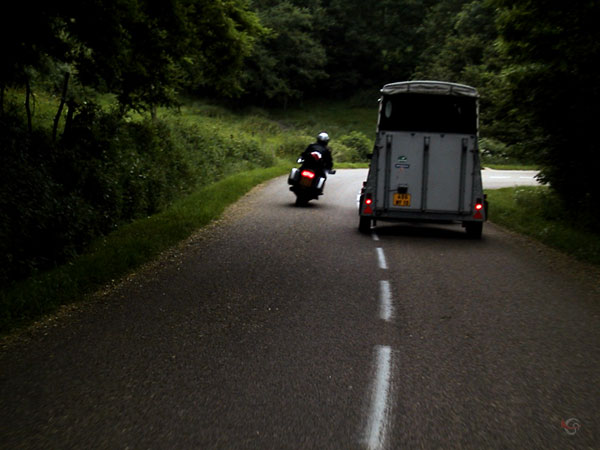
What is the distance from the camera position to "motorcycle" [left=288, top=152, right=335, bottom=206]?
17562 millimetres

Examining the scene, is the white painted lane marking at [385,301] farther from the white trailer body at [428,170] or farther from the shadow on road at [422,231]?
the shadow on road at [422,231]

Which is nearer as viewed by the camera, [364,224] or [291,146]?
[364,224]

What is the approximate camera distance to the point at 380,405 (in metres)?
4.41

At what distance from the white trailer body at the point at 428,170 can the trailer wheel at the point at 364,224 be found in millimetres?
37

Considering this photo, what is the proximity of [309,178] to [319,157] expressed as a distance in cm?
66

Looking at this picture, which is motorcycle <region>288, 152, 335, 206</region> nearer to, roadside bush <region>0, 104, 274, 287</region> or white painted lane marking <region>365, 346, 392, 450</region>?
roadside bush <region>0, 104, 274, 287</region>

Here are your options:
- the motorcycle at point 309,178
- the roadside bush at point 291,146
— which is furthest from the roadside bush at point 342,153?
the motorcycle at point 309,178

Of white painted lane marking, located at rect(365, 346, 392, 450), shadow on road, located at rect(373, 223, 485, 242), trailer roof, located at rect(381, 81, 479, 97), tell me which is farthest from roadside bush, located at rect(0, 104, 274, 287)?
trailer roof, located at rect(381, 81, 479, 97)

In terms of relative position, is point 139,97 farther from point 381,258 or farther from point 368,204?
point 381,258

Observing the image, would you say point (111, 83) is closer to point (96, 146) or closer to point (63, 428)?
point (96, 146)

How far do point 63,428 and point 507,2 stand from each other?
11069 mm

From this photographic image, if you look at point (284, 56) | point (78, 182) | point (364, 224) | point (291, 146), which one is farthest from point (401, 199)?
point (284, 56)

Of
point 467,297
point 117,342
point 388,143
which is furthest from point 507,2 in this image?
point 117,342

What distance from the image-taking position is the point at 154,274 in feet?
29.5
